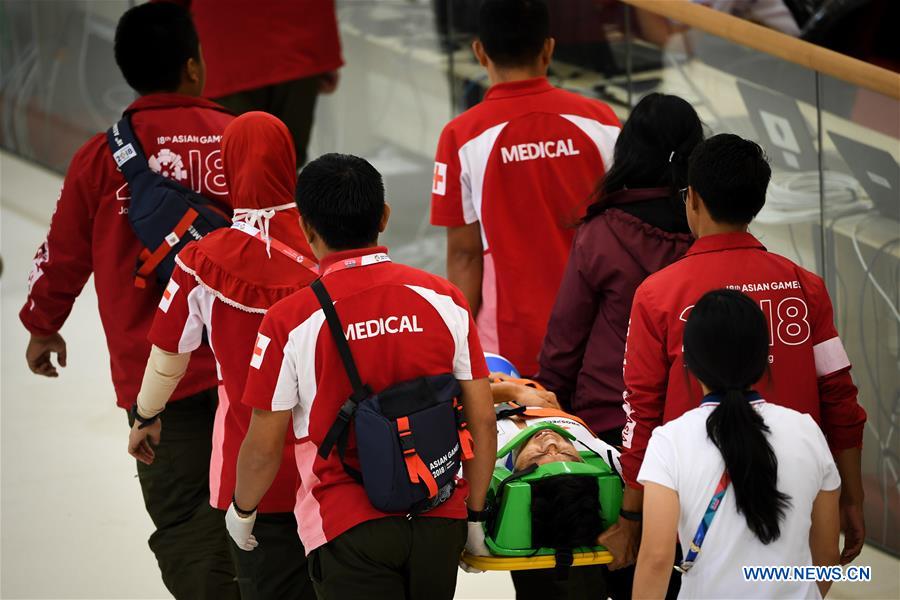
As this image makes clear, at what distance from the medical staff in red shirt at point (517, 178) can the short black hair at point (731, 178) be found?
0.96 m

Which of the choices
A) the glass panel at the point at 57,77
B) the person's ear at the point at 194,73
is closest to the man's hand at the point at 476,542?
the person's ear at the point at 194,73

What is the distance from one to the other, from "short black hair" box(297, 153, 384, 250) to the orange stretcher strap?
79cm

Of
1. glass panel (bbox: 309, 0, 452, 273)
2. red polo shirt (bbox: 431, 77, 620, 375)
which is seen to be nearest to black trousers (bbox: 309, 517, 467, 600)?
red polo shirt (bbox: 431, 77, 620, 375)

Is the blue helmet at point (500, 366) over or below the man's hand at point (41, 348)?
over

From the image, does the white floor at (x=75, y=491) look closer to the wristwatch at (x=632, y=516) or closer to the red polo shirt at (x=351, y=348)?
the wristwatch at (x=632, y=516)

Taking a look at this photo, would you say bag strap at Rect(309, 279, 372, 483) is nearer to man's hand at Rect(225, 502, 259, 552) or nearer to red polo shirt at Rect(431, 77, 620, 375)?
man's hand at Rect(225, 502, 259, 552)

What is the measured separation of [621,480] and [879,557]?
1.76 metres

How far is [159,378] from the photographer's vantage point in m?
3.32

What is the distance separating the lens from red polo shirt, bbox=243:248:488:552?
2742mm

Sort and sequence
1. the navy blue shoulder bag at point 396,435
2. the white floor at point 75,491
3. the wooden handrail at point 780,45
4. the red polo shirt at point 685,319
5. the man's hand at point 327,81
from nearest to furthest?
the navy blue shoulder bag at point 396,435
the red polo shirt at point 685,319
the wooden handrail at point 780,45
the white floor at point 75,491
the man's hand at point 327,81

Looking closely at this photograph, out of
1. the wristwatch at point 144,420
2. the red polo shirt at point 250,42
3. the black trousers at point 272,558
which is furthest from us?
the red polo shirt at point 250,42

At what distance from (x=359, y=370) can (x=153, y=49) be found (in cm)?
154

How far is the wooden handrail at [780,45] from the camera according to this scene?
4203mm

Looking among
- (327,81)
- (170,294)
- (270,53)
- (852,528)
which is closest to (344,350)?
(170,294)
